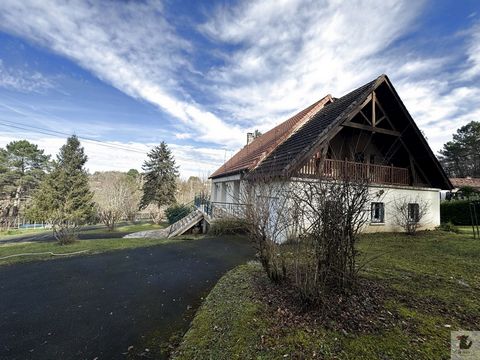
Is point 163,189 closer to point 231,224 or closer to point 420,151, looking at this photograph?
point 231,224

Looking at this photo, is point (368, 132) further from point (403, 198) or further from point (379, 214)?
point (379, 214)

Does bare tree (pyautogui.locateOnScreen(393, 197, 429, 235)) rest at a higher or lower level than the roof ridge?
lower

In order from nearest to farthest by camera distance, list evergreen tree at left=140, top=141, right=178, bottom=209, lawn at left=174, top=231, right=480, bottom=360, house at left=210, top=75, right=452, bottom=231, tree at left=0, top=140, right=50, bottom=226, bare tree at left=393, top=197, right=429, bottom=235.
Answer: lawn at left=174, top=231, right=480, bottom=360
house at left=210, top=75, right=452, bottom=231
bare tree at left=393, top=197, right=429, bottom=235
evergreen tree at left=140, top=141, right=178, bottom=209
tree at left=0, top=140, right=50, bottom=226

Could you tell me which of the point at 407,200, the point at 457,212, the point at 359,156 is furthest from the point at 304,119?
the point at 457,212

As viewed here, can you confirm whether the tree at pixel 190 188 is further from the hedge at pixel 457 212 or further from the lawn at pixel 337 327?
the lawn at pixel 337 327

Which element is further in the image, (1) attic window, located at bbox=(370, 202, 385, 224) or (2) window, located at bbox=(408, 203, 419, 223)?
(1) attic window, located at bbox=(370, 202, 385, 224)

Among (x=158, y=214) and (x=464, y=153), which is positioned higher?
(x=464, y=153)

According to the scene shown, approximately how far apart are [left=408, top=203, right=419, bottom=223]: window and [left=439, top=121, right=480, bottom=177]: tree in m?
34.4

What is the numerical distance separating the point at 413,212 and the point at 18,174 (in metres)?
53.4

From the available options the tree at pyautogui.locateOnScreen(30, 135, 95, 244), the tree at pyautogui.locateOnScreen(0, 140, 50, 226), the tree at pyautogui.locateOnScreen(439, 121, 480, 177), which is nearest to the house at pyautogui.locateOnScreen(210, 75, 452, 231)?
the tree at pyautogui.locateOnScreen(30, 135, 95, 244)

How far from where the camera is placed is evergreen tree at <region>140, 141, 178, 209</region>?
103ft

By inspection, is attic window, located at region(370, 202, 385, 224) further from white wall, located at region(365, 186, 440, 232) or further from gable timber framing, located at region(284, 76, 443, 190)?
gable timber framing, located at region(284, 76, 443, 190)

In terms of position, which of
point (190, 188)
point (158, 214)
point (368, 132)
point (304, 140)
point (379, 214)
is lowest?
point (158, 214)

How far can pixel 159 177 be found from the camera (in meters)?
31.9
